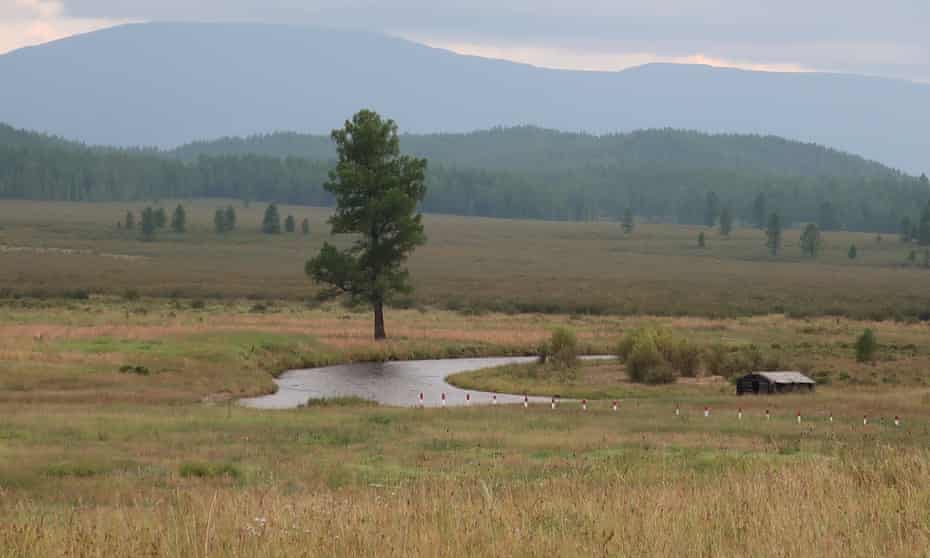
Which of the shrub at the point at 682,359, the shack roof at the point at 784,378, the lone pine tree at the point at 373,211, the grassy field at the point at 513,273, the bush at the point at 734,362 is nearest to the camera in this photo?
→ the shack roof at the point at 784,378

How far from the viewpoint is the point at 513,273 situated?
5645 inches

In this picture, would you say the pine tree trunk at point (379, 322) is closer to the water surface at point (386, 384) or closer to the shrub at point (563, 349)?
the water surface at point (386, 384)

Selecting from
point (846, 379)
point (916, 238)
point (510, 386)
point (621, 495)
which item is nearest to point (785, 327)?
point (846, 379)

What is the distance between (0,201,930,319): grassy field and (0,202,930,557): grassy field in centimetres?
119

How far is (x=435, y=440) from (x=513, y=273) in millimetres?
115386

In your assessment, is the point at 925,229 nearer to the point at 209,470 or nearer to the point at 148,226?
the point at 148,226

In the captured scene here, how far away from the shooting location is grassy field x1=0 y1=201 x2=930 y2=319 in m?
101

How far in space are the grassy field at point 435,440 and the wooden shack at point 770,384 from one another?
0.97 meters

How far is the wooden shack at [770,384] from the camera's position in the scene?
43.1 meters

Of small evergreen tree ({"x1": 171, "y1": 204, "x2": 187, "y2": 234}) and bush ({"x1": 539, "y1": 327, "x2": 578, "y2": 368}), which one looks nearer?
bush ({"x1": 539, "y1": 327, "x2": 578, "y2": 368})

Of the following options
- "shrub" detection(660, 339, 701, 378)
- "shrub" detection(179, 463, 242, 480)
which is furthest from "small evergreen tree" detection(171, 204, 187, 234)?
"shrub" detection(179, 463, 242, 480)

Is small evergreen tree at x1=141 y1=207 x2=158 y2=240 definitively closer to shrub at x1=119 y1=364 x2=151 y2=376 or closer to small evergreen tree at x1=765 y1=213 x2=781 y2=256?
small evergreen tree at x1=765 y1=213 x2=781 y2=256

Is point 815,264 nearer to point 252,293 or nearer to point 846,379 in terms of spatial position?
point 252,293

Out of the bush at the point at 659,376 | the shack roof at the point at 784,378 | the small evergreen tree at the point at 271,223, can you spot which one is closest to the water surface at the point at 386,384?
the bush at the point at 659,376
